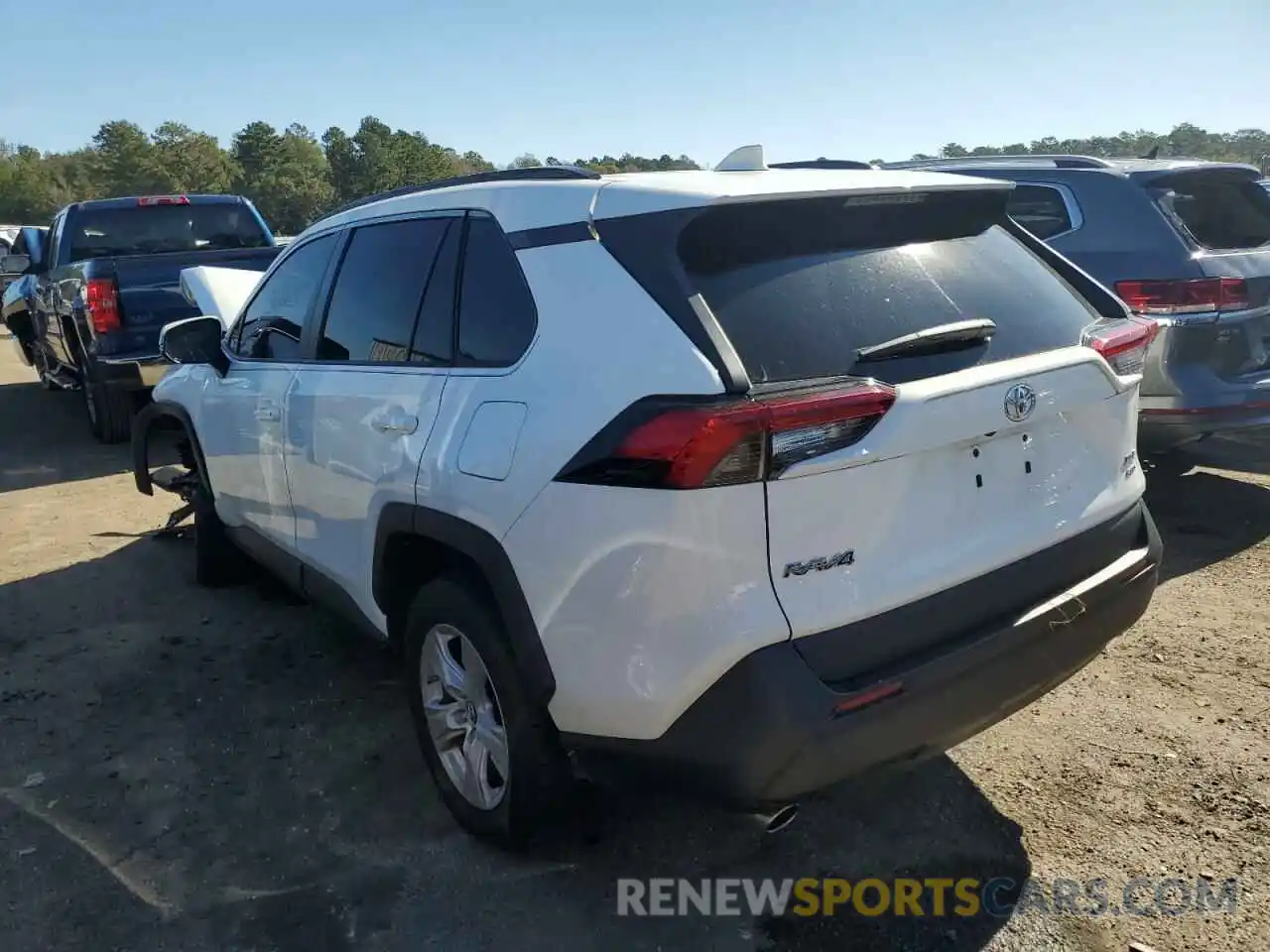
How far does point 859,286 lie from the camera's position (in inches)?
96.0

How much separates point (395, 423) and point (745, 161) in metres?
1.29

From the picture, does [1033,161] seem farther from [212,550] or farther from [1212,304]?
[212,550]

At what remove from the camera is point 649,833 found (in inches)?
116

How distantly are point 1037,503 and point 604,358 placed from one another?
45.4 inches

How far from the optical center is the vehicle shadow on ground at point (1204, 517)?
4.92 meters

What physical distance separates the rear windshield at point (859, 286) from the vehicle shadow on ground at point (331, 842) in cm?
111

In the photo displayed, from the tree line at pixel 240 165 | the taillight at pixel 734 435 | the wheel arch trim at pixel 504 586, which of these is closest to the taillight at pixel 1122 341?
the taillight at pixel 734 435

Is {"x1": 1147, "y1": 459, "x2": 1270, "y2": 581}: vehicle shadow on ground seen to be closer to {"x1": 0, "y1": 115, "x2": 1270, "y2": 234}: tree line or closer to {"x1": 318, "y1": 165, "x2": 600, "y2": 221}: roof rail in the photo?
{"x1": 318, "y1": 165, "x2": 600, "y2": 221}: roof rail

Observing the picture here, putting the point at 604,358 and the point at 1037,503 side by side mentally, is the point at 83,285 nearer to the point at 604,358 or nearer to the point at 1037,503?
the point at 604,358

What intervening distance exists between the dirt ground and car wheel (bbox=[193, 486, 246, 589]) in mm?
533

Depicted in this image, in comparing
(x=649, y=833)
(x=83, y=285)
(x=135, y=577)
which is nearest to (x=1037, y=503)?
(x=649, y=833)

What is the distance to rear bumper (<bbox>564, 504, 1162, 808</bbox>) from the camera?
210 centimetres

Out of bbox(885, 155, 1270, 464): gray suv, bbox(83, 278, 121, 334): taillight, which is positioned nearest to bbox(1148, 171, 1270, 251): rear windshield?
bbox(885, 155, 1270, 464): gray suv

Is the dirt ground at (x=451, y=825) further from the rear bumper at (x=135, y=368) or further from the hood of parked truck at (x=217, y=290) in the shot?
the rear bumper at (x=135, y=368)
